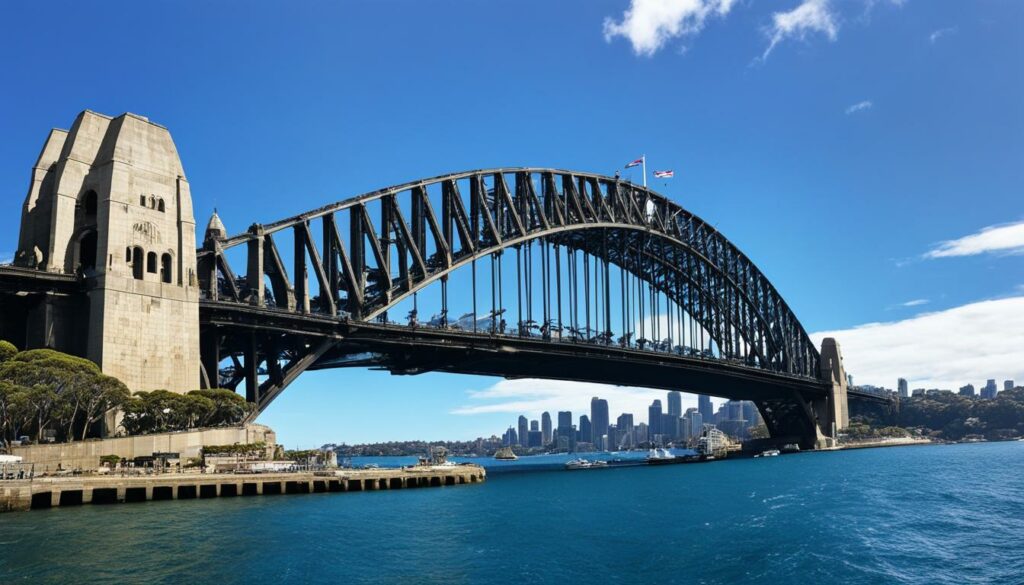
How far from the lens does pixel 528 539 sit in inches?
1992

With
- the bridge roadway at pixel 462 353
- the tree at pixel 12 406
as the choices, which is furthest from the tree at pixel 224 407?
the tree at pixel 12 406

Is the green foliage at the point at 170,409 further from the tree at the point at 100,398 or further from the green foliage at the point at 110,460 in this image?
the green foliage at the point at 110,460

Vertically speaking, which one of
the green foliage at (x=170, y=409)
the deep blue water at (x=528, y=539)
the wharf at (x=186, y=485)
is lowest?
the deep blue water at (x=528, y=539)

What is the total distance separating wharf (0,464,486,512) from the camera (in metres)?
56.5

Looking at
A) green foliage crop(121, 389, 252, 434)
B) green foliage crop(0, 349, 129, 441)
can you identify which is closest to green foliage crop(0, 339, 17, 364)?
green foliage crop(0, 349, 129, 441)

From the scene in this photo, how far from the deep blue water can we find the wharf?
2.16 meters

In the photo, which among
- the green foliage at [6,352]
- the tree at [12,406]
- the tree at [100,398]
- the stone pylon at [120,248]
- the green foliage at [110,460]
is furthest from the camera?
the stone pylon at [120,248]

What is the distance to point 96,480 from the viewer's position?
59.8m

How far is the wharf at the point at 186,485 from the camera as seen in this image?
56531 millimetres

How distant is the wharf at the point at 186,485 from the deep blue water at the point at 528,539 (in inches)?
85.2

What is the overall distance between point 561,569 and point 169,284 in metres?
51.3

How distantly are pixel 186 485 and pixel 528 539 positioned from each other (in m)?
27.1

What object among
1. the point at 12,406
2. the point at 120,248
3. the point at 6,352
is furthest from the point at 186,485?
the point at 120,248

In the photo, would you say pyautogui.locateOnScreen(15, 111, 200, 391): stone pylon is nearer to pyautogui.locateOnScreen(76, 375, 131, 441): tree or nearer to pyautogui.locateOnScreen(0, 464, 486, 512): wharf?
pyautogui.locateOnScreen(76, 375, 131, 441): tree
